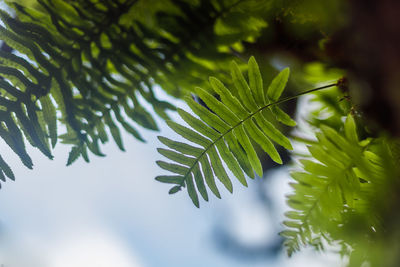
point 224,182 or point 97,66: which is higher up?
point 97,66

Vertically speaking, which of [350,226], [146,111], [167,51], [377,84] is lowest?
[350,226]

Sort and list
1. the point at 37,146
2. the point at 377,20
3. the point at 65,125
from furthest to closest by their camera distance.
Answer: the point at 65,125 → the point at 37,146 → the point at 377,20

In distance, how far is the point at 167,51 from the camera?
1118 mm

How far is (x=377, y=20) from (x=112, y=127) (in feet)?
3.17

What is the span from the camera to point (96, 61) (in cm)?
108

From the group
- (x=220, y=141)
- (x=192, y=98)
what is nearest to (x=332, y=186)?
(x=220, y=141)

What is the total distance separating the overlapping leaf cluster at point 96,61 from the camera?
983 millimetres

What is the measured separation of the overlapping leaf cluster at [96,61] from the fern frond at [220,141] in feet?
0.63

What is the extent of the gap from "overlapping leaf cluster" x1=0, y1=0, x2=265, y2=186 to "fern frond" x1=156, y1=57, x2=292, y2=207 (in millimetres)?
191

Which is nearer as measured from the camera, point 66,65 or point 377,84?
point 377,84

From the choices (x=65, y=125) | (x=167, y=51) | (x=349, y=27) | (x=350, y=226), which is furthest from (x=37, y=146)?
(x=350, y=226)

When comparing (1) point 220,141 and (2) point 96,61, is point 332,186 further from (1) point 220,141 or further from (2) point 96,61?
(2) point 96,61

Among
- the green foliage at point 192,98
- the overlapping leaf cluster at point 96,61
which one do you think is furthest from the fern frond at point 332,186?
the overlapping leaf cluster at point 96,61

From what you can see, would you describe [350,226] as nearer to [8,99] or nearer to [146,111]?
[146,111]
